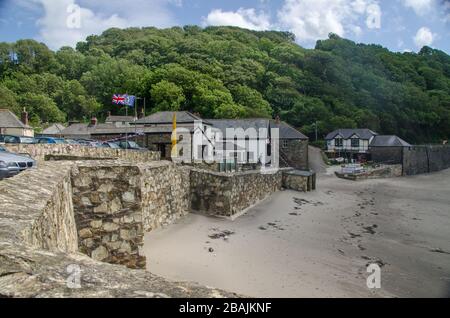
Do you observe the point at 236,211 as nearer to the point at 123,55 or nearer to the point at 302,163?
the point at 302,163

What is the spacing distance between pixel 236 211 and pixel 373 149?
49517 mm

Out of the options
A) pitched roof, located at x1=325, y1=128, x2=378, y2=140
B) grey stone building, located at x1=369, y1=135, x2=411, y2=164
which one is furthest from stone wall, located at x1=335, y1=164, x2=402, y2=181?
pitched roof, located at x1=325, y1=128, x2=378, y2=140

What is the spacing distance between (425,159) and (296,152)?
3253 centimetres

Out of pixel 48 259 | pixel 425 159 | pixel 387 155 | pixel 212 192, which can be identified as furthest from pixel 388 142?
pixel 48 259

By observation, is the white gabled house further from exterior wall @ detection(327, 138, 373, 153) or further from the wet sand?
the wet sand

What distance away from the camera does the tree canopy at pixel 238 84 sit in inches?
2859

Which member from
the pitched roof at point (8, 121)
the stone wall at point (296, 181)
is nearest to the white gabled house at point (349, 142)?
the stone wall at point (296, 181)

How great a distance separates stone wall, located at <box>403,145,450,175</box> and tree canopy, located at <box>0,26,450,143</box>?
13448 mm

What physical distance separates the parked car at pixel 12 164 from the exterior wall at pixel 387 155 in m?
57.8

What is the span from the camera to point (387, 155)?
196ft

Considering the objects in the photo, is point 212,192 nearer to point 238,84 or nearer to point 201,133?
point 201,133

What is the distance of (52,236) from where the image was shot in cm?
427

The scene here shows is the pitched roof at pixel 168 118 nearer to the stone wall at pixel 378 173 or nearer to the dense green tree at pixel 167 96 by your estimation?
the stone wall at pixel 378 173
